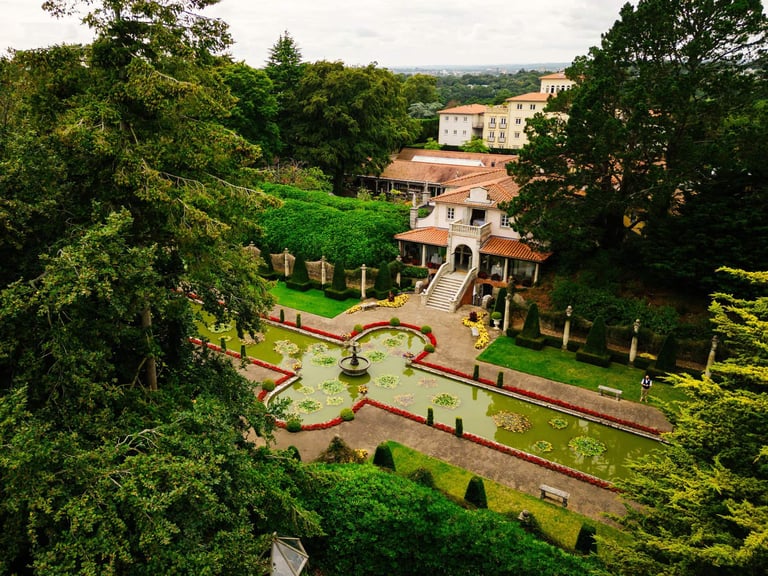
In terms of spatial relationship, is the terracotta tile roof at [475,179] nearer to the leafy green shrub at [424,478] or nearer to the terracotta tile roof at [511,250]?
the terracotta tile roof at [511,250]

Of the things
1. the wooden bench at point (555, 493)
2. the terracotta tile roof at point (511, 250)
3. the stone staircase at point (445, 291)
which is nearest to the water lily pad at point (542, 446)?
the wooden bench at point (555, 493)

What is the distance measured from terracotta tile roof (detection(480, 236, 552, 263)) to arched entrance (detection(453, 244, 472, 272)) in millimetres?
1306

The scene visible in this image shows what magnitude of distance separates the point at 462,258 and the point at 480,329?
7030 millimetres

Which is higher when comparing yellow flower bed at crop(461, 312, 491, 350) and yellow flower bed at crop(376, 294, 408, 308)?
yellow flower bed at crop(376, 294, 408, 308)

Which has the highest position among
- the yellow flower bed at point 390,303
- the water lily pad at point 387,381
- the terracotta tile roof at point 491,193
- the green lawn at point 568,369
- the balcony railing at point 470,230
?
the terracotta tile roof at point 491,193

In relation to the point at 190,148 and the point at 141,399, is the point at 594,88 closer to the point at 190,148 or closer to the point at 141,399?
the point at 190,148

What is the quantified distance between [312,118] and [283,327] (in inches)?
1151

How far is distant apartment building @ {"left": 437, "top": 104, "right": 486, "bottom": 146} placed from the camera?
87.2m

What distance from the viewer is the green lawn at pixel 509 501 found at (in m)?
16.5

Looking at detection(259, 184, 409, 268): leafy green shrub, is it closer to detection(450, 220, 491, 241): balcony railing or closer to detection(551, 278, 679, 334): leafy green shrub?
detection(450, 220, 491, 241): balcony railing

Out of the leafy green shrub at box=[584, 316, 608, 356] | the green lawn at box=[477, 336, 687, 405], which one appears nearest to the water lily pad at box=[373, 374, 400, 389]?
the green lawn at box=[477, 336, 687, 405]

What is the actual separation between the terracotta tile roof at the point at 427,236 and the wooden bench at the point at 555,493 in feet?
66.2

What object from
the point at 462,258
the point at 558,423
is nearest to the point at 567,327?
the point at 558,423

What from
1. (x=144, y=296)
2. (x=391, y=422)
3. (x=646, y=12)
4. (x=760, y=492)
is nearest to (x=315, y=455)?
(x=391, y=422)
